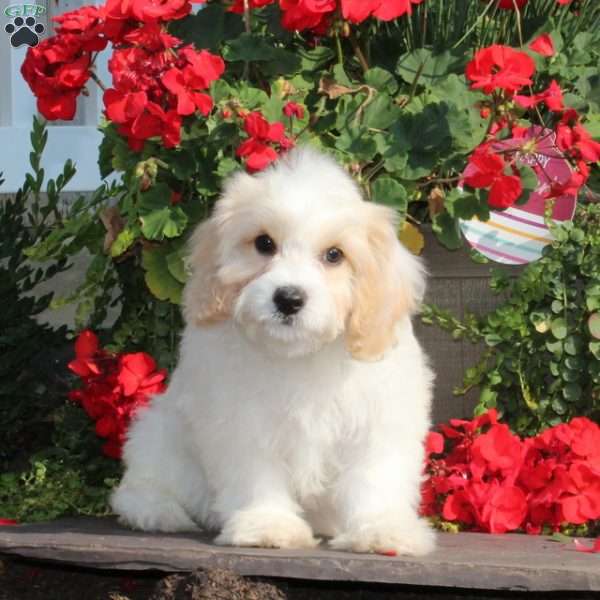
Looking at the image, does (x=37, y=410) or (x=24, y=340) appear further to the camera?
(x=37, y=410)

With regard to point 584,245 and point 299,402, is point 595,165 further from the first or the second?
point 299,402

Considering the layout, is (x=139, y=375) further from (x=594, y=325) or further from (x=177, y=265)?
(x=594, y=325)

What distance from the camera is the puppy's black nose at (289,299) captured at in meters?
3.21

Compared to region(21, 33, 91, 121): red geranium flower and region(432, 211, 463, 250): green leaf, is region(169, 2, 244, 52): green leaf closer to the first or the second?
region(21, 33, 91, 121): red geranium flower

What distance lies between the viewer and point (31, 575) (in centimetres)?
407

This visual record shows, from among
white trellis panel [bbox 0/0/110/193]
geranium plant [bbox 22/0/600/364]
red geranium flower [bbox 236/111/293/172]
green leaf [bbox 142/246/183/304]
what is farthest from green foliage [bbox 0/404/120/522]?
white trellis panel [bbox 0/0/110/193]

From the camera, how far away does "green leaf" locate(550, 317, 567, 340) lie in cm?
433

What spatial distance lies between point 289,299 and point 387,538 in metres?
0.74

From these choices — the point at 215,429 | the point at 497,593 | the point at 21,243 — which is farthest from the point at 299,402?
the point at 21,243

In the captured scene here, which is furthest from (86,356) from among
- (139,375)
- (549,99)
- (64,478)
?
(549,99)

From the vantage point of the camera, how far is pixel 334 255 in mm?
3396

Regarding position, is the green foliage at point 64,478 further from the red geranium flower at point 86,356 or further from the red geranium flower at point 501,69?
the red geranium flower at point 501,69

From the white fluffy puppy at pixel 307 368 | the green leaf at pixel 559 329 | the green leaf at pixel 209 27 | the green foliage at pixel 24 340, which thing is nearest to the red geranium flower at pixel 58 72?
the green leaf at pixel 209 27

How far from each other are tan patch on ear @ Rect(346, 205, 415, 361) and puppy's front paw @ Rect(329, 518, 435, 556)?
48 centimetres
